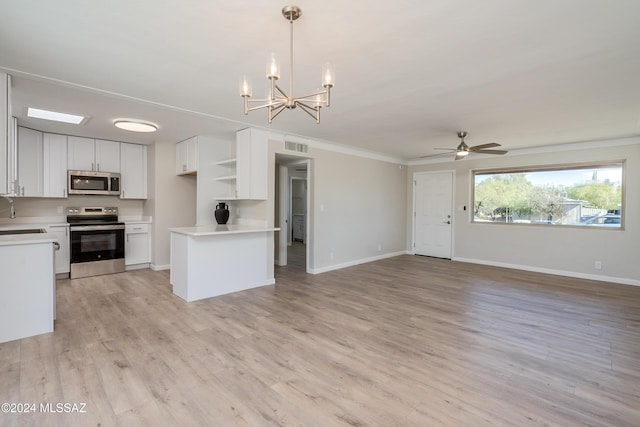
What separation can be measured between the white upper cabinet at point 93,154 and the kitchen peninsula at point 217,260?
2.41m


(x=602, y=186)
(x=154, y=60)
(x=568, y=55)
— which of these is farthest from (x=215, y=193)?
(x=602, y=186)

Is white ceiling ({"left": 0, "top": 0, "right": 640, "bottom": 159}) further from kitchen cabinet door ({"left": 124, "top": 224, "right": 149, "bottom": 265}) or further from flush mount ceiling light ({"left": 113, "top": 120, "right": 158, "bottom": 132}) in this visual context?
kitchen cabinet door ({"left": 124, "top": 224, "right": 149, "bottom": 265})

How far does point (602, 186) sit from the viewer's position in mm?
5195

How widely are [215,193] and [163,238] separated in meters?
1.35

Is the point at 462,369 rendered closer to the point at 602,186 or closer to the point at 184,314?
the point at 184,314

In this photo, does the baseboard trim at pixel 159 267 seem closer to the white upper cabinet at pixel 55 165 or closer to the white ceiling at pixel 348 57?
the white upper cabinet at pixel 55 165

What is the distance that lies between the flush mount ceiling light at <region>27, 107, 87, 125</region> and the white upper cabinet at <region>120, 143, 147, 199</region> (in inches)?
51.3

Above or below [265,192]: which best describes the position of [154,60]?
above

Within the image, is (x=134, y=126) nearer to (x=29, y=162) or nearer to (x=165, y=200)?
(x=165, y=200)

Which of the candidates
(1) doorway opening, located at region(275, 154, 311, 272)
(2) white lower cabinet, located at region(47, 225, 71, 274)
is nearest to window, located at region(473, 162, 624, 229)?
(1) doorway opening, located at region(275, 154, 311, 272)

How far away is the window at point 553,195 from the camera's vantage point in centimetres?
513

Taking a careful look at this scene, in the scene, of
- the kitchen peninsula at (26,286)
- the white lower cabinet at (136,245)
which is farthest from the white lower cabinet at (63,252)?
the kitchen peninsula at (26,286)

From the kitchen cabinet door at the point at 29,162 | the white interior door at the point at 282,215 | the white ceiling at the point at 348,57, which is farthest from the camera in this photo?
the white interior door at the point at 282,215

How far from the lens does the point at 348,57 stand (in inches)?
91.5
